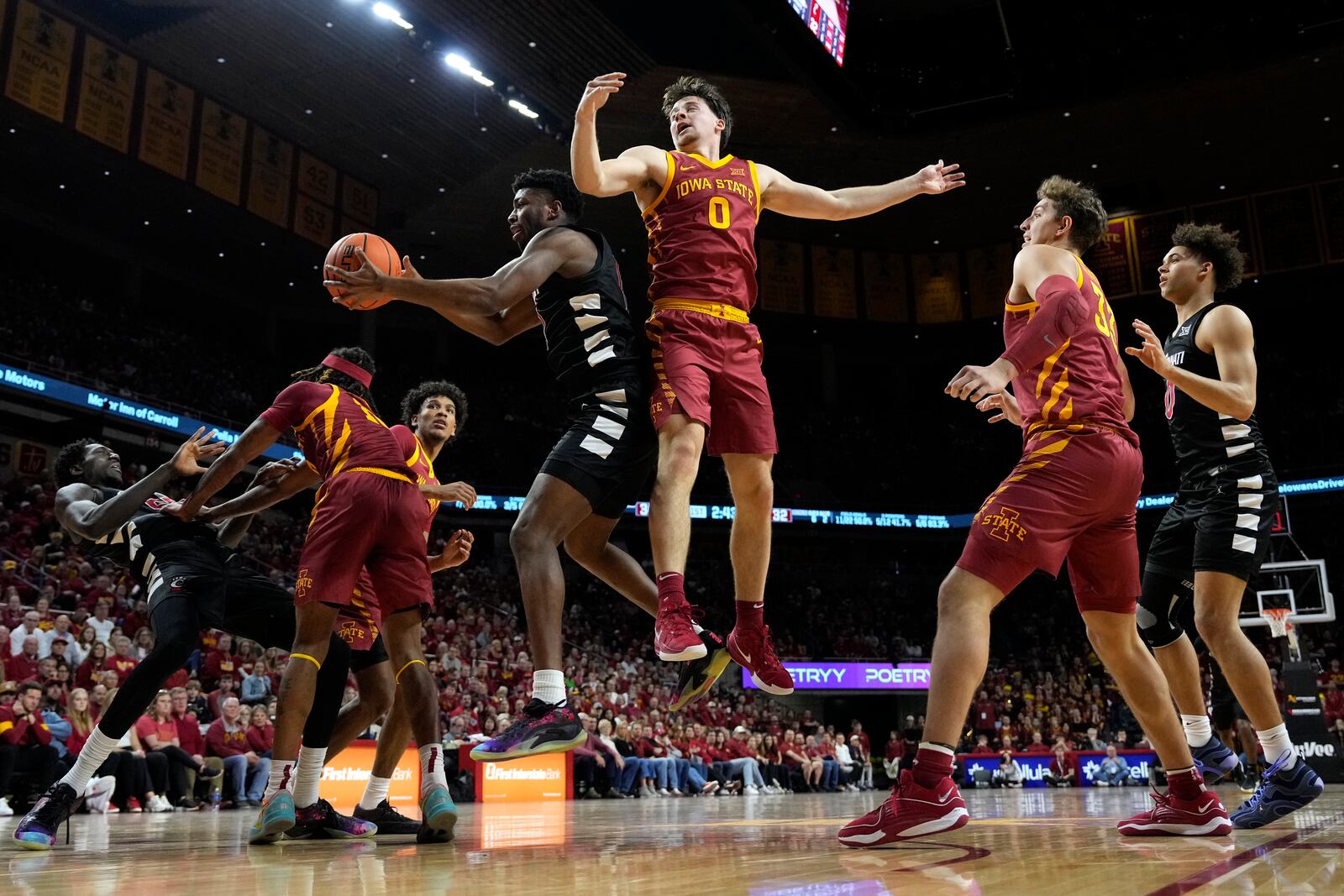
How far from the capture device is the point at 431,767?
4.04 m

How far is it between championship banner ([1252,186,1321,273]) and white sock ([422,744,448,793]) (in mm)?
22326

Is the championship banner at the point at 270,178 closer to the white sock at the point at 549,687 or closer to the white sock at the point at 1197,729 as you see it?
the white sock at the point at 549,687

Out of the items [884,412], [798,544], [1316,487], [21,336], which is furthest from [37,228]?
[1316,487]

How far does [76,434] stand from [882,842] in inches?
844

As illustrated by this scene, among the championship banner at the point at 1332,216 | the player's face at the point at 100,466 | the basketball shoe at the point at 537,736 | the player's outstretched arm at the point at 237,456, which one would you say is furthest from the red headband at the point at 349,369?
the championship banner at the point at 1332,216

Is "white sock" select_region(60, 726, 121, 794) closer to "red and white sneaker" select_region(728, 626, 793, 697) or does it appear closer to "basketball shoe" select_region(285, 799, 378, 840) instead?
"basketball shoe" select_region(285, 799, 378, 840)

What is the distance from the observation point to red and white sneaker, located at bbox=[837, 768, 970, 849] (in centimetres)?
299

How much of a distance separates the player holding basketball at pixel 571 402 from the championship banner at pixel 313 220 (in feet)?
55.2

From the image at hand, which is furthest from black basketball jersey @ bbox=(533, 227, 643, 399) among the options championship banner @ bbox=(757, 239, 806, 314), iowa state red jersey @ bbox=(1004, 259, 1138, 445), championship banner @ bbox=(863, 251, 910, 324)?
championship banner @ bbox=(863, 251, 910, 324)

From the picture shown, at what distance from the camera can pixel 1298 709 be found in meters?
9.00

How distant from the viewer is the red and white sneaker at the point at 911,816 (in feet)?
9.82

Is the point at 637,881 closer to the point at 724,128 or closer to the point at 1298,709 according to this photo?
the point at 724,128

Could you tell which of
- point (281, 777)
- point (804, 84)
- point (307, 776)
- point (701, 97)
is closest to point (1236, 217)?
point (804, 84)

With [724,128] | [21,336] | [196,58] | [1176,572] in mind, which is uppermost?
[196,58]
